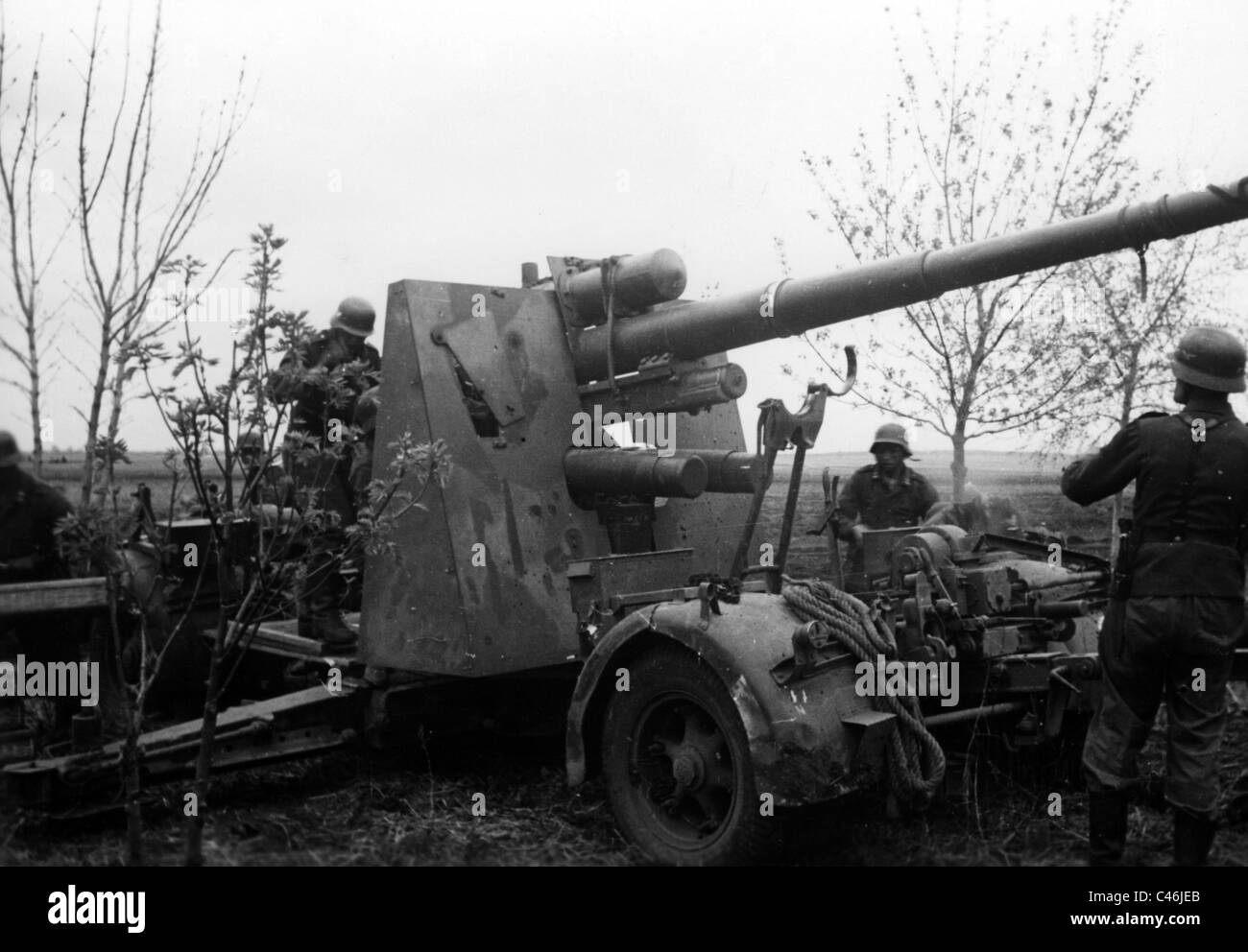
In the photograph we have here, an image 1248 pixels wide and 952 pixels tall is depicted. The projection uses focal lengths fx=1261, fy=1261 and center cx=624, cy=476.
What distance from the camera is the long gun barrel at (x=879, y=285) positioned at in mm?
4465

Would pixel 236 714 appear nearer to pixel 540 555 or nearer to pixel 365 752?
pixel 365 752

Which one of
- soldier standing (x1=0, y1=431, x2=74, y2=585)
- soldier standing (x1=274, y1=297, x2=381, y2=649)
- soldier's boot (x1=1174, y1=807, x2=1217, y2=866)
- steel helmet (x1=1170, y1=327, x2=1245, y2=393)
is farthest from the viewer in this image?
soldier standing (x1=274, y1=297, x2=381, y2=649)

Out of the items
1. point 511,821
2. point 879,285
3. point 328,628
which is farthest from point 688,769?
point 328,628

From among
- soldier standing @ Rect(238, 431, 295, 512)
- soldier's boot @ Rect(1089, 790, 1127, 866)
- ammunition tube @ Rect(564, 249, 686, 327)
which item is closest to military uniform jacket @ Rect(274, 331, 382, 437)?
ammunition tube @ Rect(564, 249, 686, 327)

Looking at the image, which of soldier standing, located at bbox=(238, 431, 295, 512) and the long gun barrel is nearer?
soldier standing, located at bbox=(238, 431, 295, 512)

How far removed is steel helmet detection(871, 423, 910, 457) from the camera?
7887 millimetres

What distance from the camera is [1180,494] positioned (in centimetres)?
427

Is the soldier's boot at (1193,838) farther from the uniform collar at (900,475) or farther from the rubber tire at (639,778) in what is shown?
the uniform collar at (900,475)

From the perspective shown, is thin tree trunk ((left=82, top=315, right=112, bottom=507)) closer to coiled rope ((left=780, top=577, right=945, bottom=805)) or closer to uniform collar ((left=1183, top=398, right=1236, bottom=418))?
coiled rope ((left=780, top=577, right=945, bottom=805))

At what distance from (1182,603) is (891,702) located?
1018 millimetres

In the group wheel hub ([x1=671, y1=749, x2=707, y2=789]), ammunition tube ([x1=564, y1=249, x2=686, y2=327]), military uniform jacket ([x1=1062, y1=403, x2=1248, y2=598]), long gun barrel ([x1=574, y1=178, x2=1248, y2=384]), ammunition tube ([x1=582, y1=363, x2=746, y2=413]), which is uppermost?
ammunition tube ([x1=564, y1=249, x2=686, y2=327])

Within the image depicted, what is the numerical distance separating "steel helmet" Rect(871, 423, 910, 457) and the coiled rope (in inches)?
134

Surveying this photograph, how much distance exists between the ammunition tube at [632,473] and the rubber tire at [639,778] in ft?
4.21

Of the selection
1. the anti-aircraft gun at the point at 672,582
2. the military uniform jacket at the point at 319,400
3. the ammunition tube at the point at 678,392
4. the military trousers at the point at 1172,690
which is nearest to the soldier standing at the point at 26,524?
the anti-aircraft gun at the point at 672,582
